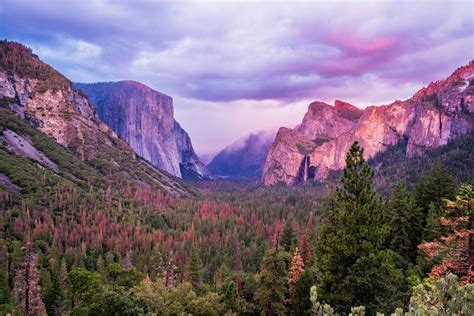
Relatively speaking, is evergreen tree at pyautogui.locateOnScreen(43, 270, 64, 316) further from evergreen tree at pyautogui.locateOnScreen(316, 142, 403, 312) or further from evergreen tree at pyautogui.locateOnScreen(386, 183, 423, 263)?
evergreen tree at pyautogui.locateOnScreen(316, 142, 403, 312)

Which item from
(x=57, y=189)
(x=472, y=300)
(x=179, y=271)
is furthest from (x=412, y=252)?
(x=57, y=189)

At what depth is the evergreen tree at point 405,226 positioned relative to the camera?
154ft

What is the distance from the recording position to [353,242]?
25.7 m

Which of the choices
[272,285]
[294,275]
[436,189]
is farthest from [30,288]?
[436,189]

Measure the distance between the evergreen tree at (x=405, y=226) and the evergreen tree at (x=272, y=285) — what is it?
14470mm

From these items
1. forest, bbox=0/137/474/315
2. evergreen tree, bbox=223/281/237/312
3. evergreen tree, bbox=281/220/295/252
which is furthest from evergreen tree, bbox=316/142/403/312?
evergreen tree, bbox=281/220/295/252

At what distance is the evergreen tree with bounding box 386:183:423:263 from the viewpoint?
154 feet

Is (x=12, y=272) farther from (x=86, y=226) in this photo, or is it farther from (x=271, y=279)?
(x=271, y=279)

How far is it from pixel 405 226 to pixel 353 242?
25430mm

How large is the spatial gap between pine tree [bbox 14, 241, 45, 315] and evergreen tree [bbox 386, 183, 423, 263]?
4237cm

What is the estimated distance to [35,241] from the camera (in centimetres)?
10675

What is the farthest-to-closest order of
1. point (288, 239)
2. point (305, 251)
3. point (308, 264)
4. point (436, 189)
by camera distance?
point (288, 239) < point (305, 251) < point (308, 264) < point (436, 189)

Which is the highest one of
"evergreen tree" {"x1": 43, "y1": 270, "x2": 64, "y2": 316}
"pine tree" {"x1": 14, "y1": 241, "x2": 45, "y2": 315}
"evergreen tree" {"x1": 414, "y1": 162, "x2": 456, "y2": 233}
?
"evergreen tree" {"x1": 414, "y1": 162, "x2": 456, "y2": 233}

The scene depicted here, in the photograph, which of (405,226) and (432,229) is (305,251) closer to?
(405,226)
